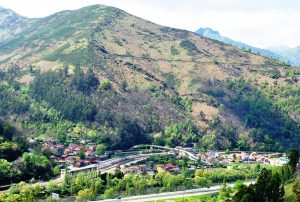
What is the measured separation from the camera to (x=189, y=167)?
290 ft

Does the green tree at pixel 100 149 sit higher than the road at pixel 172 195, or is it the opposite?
the green tree at pixel 100 149

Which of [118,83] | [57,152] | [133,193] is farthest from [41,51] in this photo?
[133,193]

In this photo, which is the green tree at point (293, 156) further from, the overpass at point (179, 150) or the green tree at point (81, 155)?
the green tree at point (81, 155)

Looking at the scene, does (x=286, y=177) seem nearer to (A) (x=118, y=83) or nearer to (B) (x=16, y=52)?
(A) (x=118, y=83)

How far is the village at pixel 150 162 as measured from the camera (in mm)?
84500

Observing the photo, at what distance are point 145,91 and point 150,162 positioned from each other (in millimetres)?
38516

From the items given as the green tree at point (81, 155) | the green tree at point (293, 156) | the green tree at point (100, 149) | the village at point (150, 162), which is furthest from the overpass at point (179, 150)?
the green tree at point (293, 156)

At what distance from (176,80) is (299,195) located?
100 metres

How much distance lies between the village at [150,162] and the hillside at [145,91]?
477 centimetres

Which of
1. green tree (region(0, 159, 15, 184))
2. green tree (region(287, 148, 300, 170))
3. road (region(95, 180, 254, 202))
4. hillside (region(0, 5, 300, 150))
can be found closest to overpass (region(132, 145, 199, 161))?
hillside (region(0, 5, 300, 150))

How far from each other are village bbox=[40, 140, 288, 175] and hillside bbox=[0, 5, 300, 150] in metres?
4.77

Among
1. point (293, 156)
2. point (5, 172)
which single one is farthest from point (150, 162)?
point (293, 156)

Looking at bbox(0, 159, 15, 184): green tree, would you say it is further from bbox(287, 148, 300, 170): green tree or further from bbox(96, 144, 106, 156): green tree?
bbox(287, 148, 300, 170): green tree

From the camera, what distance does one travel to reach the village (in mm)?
84500
